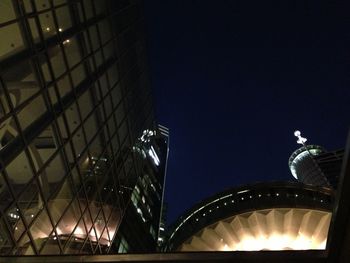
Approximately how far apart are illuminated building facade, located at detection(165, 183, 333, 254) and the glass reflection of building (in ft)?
22.1

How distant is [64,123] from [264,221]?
13.3 m

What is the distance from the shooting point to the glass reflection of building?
55.4 ft

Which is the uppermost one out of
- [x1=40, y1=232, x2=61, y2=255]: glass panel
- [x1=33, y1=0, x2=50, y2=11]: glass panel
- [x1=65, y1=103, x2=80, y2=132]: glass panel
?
[x1=33, y1=0, x2=50, y2=11]: glass panel

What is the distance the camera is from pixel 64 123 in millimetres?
20312

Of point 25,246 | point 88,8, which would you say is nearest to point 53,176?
point 25,246

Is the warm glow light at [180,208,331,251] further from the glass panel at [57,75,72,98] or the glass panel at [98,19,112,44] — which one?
the glass panel at [98,19,112,44]

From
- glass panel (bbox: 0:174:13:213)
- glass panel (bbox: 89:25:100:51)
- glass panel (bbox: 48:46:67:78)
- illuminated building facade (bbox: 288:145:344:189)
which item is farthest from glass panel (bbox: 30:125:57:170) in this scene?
illuminated building facade (bbox: 288:145:344:189)

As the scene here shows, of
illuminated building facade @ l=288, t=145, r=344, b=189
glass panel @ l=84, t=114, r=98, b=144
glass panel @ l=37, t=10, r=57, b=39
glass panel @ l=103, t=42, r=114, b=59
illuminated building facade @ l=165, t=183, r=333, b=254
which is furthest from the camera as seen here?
illuminated building facade @ l=288, t=145, r=344, b=189

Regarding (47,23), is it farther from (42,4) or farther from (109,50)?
(109,50)

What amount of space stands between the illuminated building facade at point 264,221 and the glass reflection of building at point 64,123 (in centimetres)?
673

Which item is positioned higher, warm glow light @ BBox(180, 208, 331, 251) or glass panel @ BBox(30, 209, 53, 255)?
warm glow light @ BBox(180, 208, 331, 251)

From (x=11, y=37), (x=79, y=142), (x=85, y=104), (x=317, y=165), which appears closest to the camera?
(x=11, y=37)

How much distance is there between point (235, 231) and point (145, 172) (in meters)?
30.3

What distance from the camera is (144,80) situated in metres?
36.9
